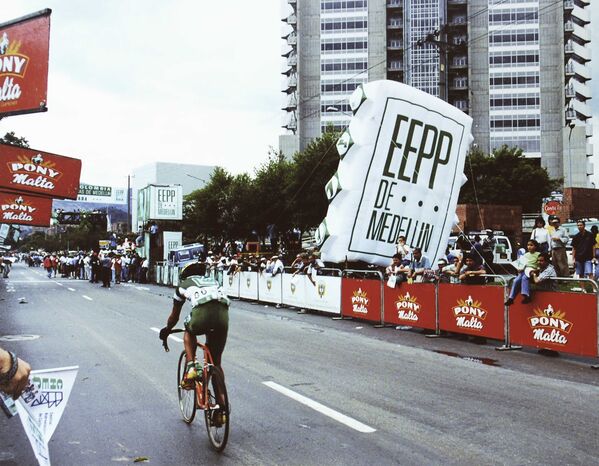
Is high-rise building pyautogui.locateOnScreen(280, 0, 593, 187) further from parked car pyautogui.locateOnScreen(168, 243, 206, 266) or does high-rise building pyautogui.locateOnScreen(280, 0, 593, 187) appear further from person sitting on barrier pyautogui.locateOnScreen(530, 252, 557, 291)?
person sitting on barrier pyautogui.locateOnScreen(530, 252, 557, 291)

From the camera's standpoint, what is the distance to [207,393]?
5340mm

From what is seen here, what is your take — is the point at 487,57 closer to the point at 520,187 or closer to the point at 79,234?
the point at 520,187

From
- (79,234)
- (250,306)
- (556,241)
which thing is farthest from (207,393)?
(79,234)

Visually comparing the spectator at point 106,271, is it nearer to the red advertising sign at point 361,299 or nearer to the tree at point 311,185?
the tree at point 311,185

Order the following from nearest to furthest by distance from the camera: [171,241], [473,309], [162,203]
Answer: [473,309] → [171,241] → [162,203]

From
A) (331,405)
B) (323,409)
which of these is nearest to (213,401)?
(323,409)

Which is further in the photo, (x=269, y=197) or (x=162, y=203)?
(x=269, y=197)

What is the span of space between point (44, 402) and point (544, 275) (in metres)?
8.99

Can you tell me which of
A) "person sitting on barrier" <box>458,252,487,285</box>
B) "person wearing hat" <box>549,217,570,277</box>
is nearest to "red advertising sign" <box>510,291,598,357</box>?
"person sitting on barrier" <box>458,252,487,285</box>

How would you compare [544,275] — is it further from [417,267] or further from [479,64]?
[479,64]

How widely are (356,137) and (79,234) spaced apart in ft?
340

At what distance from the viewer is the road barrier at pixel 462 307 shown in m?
9.90

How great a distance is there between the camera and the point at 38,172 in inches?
406

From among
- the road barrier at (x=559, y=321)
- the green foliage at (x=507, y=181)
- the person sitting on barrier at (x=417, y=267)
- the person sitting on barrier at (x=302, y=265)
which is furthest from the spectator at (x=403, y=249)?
the green foliage at (x=507, y=181)
